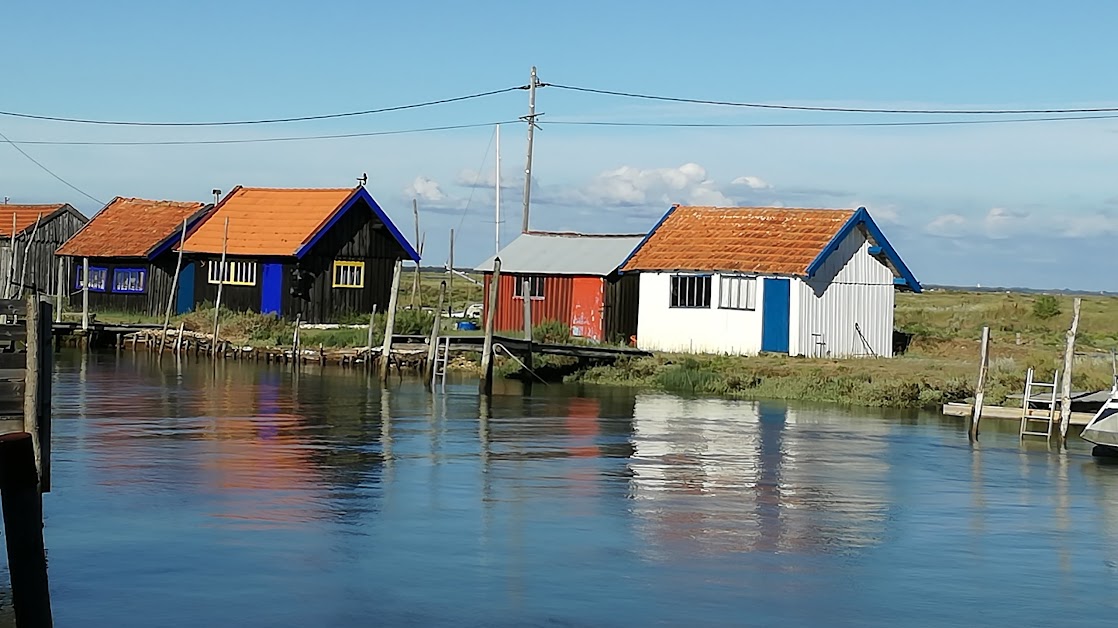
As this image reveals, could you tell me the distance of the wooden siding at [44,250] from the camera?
64312 mm

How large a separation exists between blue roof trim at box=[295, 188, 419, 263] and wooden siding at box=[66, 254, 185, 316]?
711 cm

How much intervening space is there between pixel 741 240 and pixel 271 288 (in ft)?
61.7

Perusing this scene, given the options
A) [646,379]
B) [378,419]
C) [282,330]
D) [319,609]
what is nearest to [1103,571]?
[319,609]

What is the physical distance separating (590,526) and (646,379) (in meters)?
22.4

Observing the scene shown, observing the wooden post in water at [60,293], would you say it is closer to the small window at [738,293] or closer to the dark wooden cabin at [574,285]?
the dark wooden cabin at [574,285]

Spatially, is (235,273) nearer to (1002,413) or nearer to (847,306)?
(847,306)

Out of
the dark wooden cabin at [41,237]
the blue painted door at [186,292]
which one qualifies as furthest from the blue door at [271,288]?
the dark wooden cabin at [41,237]

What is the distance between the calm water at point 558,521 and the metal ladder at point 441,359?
22.5 ft

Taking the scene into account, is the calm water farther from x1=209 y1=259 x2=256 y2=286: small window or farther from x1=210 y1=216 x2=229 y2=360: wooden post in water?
x1=209 y1=259 x2=256 y2=286: small window

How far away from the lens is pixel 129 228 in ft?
200

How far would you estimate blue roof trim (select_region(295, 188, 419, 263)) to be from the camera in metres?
54.0

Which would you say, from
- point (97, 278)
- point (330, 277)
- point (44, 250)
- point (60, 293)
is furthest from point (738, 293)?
point (44, 250)

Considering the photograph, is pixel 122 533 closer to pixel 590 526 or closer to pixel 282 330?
pixel 590 526

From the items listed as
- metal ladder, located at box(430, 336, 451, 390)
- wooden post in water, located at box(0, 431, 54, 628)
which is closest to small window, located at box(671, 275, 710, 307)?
metal ladder, located at box(430, 336, 451, 390)
